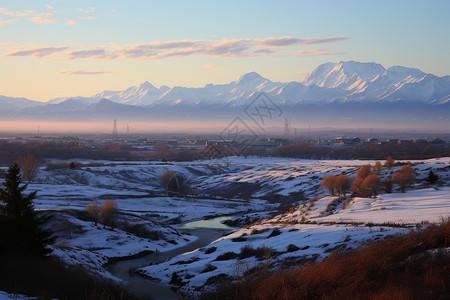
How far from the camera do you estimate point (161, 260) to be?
39.6m

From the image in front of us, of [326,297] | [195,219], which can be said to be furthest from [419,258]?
[195,219]

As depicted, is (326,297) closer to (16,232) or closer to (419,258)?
(419,258)

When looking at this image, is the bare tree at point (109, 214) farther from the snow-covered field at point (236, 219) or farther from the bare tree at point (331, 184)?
the bare tree at point (331, 184)

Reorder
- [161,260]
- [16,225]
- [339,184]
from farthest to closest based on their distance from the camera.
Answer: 1. [339,184]
2. [161,260]
3. [16,225]

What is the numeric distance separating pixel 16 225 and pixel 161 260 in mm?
18253

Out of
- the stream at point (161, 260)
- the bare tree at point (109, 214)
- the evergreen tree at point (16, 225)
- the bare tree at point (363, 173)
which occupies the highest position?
the evergreen tree at point (16, 225)

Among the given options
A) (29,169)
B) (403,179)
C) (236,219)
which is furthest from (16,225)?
(29,169)

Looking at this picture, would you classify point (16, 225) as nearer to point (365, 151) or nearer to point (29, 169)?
point (29, 169)

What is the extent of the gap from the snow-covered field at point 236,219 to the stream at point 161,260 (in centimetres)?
99

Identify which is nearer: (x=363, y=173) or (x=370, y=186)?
(x=370, y=186)

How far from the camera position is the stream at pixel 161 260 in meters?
27.5

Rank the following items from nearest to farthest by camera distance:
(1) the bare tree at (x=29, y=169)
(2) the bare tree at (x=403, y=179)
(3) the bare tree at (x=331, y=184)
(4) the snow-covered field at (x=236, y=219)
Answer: (4) the snow-covered field at (x=236, y=219) → (2) the bare tree at (x=403, y=179) → (3) the bare tree at (x=331, y=184) → (1) the bare tree at (x=29, y=169)

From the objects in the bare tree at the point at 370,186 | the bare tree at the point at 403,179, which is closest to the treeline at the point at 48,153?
the bare tree at the point at 370,186

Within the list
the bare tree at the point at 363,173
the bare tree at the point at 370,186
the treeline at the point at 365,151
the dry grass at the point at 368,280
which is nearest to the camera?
Result: the dry grass at the point at 368,280
